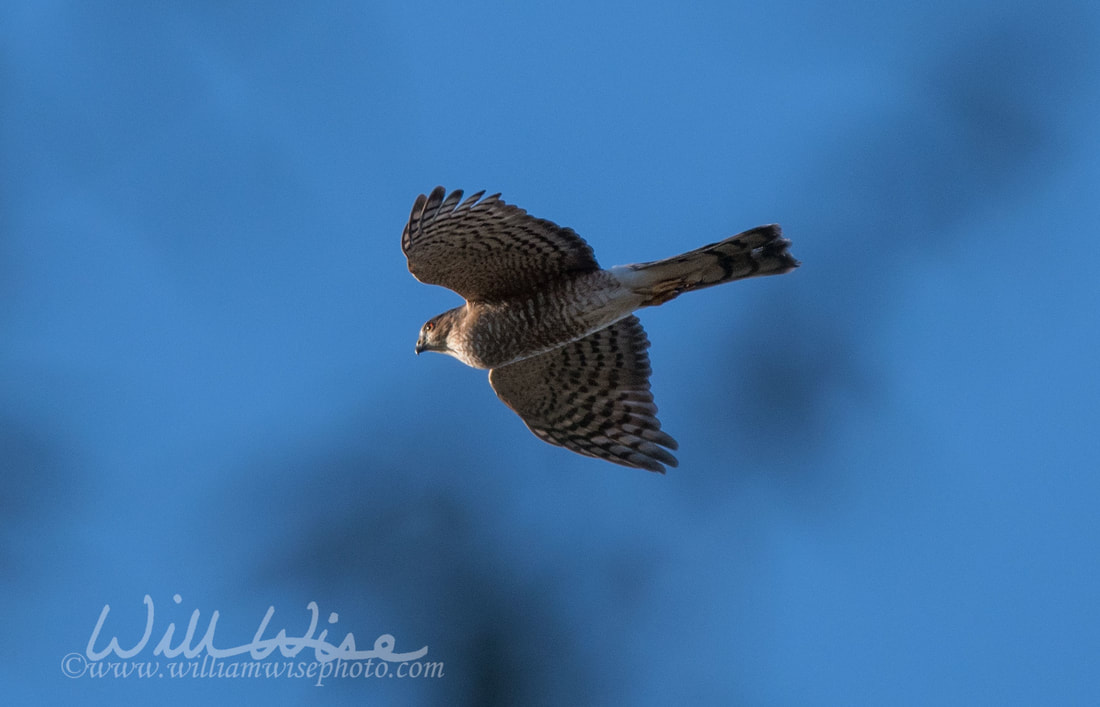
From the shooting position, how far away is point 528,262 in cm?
780

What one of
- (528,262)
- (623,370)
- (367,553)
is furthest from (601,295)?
(367,553)

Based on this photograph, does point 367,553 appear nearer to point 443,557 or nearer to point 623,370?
point 443,557

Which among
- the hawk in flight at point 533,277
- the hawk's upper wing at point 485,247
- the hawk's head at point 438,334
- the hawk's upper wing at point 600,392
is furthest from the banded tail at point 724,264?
the hawk's head at point 438,334

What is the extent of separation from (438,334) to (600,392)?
1.32m

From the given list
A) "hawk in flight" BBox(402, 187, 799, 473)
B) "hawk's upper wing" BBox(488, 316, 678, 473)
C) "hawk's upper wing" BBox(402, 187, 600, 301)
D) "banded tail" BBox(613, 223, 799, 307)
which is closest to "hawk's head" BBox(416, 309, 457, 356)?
"hawk in flight" BBox(402, 187, 799, 473)

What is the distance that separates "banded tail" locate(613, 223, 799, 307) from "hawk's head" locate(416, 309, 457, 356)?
1374mm

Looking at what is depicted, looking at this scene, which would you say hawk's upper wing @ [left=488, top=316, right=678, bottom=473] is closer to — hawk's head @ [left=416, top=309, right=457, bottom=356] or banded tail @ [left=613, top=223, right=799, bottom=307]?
hawk's head @ [left=416, top=309, right=457, bottom=356]

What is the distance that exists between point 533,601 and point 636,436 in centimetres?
257

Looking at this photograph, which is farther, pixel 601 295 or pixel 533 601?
pixel 533 601

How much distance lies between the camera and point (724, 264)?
770cm

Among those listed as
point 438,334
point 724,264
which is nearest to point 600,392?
point 438,334

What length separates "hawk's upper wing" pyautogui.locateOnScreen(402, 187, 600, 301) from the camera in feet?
24.5

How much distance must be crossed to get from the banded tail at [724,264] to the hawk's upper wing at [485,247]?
0.34 m

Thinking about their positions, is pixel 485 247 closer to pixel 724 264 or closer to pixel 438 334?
pixel 438 334
